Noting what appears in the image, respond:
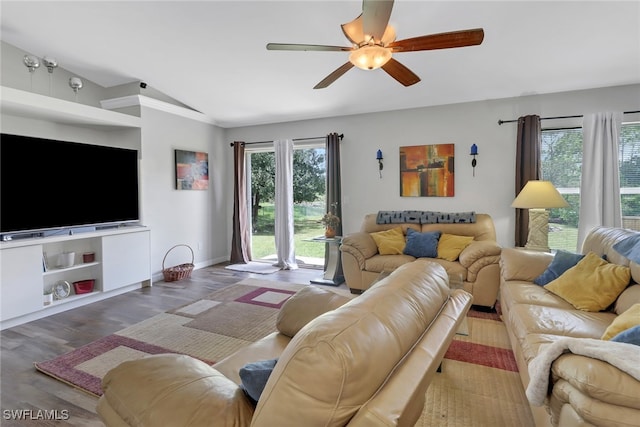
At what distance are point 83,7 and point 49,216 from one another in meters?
2.13

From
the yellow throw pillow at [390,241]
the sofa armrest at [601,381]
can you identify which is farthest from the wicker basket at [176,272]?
the sofa armrest at [601,381]

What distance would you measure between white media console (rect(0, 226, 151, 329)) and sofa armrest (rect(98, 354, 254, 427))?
295 centimetres

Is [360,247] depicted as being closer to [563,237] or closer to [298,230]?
[298,230]

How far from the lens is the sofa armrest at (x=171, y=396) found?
953 mm

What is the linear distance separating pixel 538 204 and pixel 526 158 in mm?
836

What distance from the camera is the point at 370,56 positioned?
2248 millimetres

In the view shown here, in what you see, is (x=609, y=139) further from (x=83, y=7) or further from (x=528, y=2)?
(x=83, y=7)

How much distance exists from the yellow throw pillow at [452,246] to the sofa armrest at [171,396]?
3.21 meters

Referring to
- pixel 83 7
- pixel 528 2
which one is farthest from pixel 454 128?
pixel 83 7

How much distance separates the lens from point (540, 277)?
110 inches

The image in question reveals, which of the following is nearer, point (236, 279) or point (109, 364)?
point (109, 364)

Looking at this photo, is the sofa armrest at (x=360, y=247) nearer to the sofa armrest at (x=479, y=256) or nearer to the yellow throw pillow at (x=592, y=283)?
the sofa armrest at (x=479, y=256)

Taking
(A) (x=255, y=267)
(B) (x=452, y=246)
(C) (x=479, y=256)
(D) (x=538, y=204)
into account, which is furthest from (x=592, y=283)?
(A) (x=255, y=267)

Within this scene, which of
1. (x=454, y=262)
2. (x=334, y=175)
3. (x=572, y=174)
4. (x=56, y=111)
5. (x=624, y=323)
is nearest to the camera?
(x=624, y=323)
